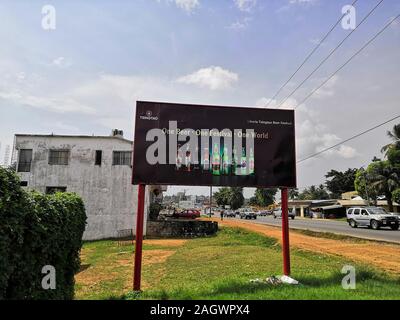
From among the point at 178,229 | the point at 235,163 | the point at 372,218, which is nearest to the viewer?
the point at 235,163

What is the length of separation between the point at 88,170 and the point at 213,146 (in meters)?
20.7

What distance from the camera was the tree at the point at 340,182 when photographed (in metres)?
102

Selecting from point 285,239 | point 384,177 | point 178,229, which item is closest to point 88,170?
point 178,229

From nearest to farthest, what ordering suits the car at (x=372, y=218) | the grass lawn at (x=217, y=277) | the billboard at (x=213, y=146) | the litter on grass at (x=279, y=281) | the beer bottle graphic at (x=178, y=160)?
1. the grass lawn at (x=217, y=277)
2. the litter on grass at (x=279, y=281)
3. the billboard at (x=213, y=146)
4. the beer bottle graphic at (x=178, y=160)
5. the car at (x=372, y=218)

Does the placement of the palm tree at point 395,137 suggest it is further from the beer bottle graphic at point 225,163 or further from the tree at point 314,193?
the tree at point 314,193

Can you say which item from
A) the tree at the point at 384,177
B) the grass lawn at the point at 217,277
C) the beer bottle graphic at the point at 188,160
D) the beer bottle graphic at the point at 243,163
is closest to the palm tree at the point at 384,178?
the tree at the point at 384,177

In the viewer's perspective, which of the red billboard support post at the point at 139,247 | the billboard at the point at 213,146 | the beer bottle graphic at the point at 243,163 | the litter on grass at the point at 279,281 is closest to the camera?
the red billboard support post at the point at 139,247

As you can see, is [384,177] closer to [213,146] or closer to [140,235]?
[213,146]

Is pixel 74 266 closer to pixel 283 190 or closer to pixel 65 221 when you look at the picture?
pixel 65 221

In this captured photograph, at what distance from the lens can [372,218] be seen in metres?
28.9

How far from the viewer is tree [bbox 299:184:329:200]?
127 m

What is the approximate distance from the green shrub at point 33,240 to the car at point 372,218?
27122 millimetres
